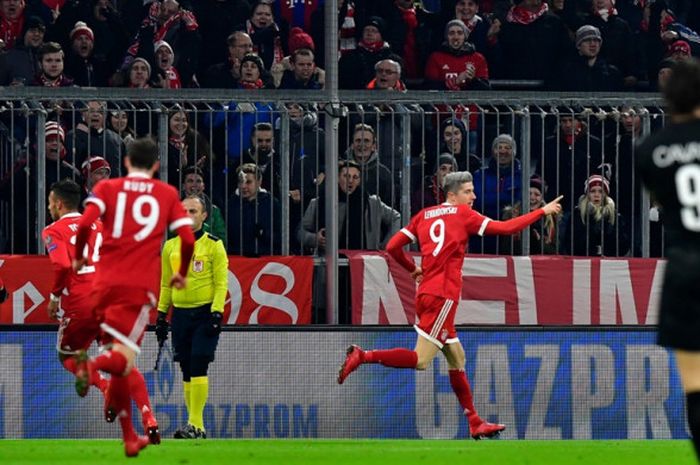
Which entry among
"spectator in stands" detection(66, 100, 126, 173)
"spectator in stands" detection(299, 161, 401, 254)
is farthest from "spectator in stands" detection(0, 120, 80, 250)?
"spectator in stands" detection(299, 161, 401, 254)

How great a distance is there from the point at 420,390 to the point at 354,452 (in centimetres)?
259

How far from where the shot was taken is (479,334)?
15.1 metres

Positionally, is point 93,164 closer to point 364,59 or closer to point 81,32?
point 81,32

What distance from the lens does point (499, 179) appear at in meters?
15.2

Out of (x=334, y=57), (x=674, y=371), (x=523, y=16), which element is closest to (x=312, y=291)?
(x=334, y=57)

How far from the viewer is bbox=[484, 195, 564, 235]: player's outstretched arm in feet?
41.1

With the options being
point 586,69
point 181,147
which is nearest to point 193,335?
point 181,147

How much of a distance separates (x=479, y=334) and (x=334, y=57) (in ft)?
9.05

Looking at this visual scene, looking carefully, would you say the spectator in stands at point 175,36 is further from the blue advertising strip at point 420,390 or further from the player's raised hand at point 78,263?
the player's raised hand at point 78,263

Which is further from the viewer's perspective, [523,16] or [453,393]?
[523,16]

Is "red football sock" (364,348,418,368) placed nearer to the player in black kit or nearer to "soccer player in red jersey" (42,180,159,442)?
"soccer player in red jersey" (42,180,159,442)

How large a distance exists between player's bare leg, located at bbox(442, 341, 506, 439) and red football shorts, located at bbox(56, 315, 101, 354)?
114 inches

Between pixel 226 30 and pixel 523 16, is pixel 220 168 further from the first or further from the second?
pixel 523 16

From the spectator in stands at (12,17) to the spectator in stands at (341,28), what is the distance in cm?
296
